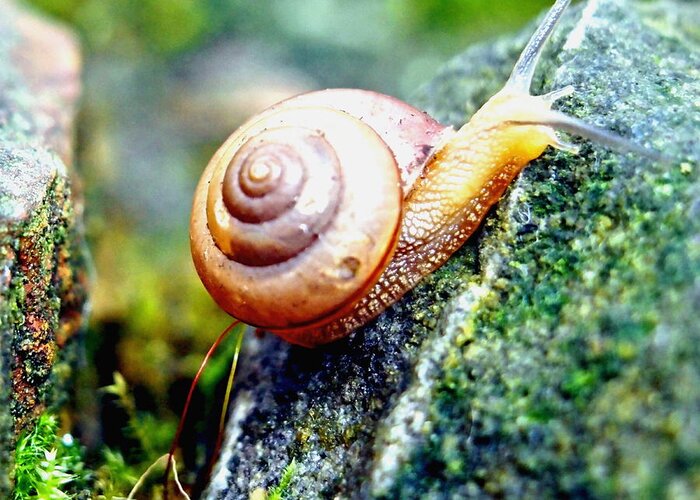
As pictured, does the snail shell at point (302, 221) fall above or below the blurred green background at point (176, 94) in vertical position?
below

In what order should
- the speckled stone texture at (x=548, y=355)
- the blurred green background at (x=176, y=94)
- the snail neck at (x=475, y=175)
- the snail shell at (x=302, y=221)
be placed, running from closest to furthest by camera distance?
the speckled stone texture at (x=548, y=355), the snail shell at (x=302, y=221), the snail neck at (x=475, y=175), the blurred green background at (x=176, y=94)

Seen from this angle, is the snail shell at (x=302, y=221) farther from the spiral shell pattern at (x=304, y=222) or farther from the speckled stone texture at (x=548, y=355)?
the speckled stone texture at (x=548, y=355)

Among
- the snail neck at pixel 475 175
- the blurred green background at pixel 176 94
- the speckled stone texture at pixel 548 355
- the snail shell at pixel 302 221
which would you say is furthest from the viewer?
the blurred green background at pixel 176 94

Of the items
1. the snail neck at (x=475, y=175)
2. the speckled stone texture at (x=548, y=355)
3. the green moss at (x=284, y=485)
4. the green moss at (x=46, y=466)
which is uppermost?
the snail neck at (x=475, y=175)

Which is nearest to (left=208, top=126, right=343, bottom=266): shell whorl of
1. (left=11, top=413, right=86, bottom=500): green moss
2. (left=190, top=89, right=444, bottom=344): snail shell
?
(left=190, top=89, right=444, bottom=344): snail shell

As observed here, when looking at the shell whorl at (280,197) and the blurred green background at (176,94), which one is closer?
the shell whorl at (280,197)

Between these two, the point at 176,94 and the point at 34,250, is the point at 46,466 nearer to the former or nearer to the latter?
the point at 34,250

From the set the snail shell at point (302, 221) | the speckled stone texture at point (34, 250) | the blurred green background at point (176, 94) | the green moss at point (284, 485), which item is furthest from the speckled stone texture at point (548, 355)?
the blurred green background at point (176, 94)
